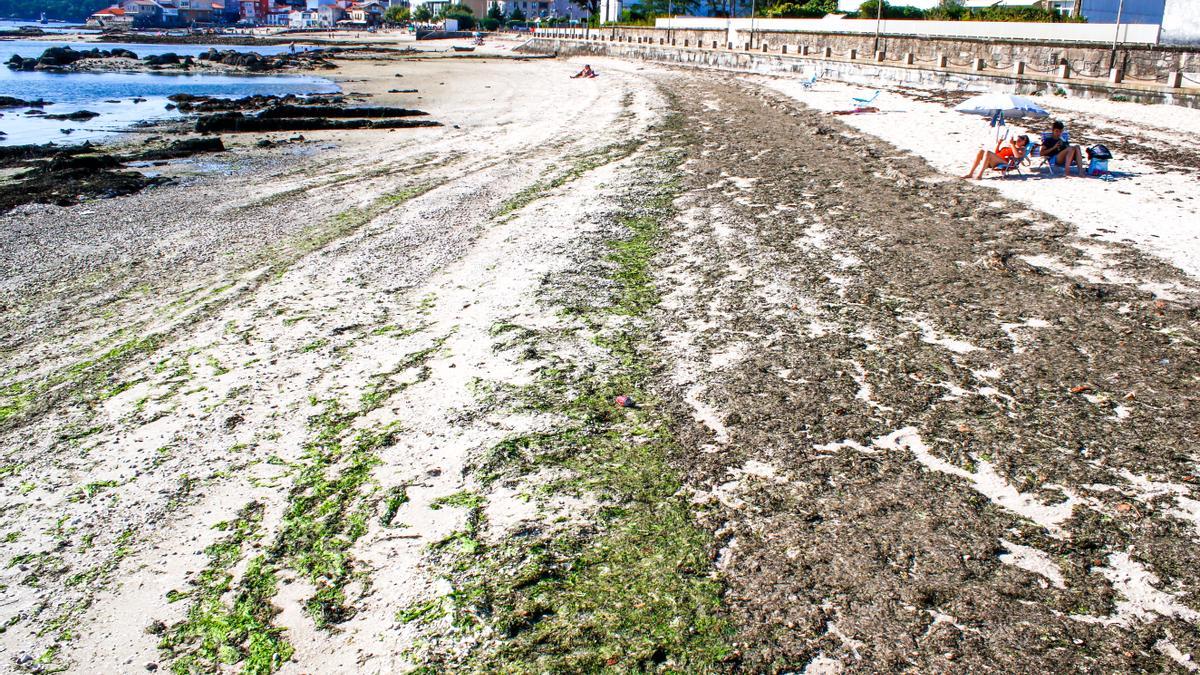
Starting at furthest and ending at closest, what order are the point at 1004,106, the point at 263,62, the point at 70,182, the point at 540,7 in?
the point at 540,7, the point at 263,62, the point at 70,182, the point at 1004,106

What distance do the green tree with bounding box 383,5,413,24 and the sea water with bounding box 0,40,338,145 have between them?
105434 millimetres

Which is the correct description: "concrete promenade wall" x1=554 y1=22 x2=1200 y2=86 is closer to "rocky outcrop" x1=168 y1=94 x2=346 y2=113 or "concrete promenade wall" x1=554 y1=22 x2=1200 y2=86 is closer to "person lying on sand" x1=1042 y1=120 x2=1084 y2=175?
"person lying on sand" x1=1042 y1=120 x2=1084 y2=175

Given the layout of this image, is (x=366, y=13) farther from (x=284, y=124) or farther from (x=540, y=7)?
(x=284, y=124)

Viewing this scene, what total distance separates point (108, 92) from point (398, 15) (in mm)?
119778

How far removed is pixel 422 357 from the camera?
6.05 meters

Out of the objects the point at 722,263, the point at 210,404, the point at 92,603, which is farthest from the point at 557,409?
the point at 722,263

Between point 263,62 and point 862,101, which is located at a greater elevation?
point 263,62

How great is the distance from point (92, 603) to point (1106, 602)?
4.28 m

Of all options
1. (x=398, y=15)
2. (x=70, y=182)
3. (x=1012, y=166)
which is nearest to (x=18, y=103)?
(x=70, y=182)

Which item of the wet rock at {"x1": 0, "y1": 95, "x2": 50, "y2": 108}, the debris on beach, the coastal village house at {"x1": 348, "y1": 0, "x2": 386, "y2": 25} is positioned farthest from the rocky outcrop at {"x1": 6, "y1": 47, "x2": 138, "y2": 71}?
the coastal village house at {"x1": 348, "y1": 0, "x2": 386, "y2": 25}

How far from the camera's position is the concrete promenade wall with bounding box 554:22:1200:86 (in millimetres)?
24328

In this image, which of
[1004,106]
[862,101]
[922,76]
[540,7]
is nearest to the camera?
[1004,106]

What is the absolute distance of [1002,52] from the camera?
103 feet

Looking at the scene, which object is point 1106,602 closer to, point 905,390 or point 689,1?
point 905,390
